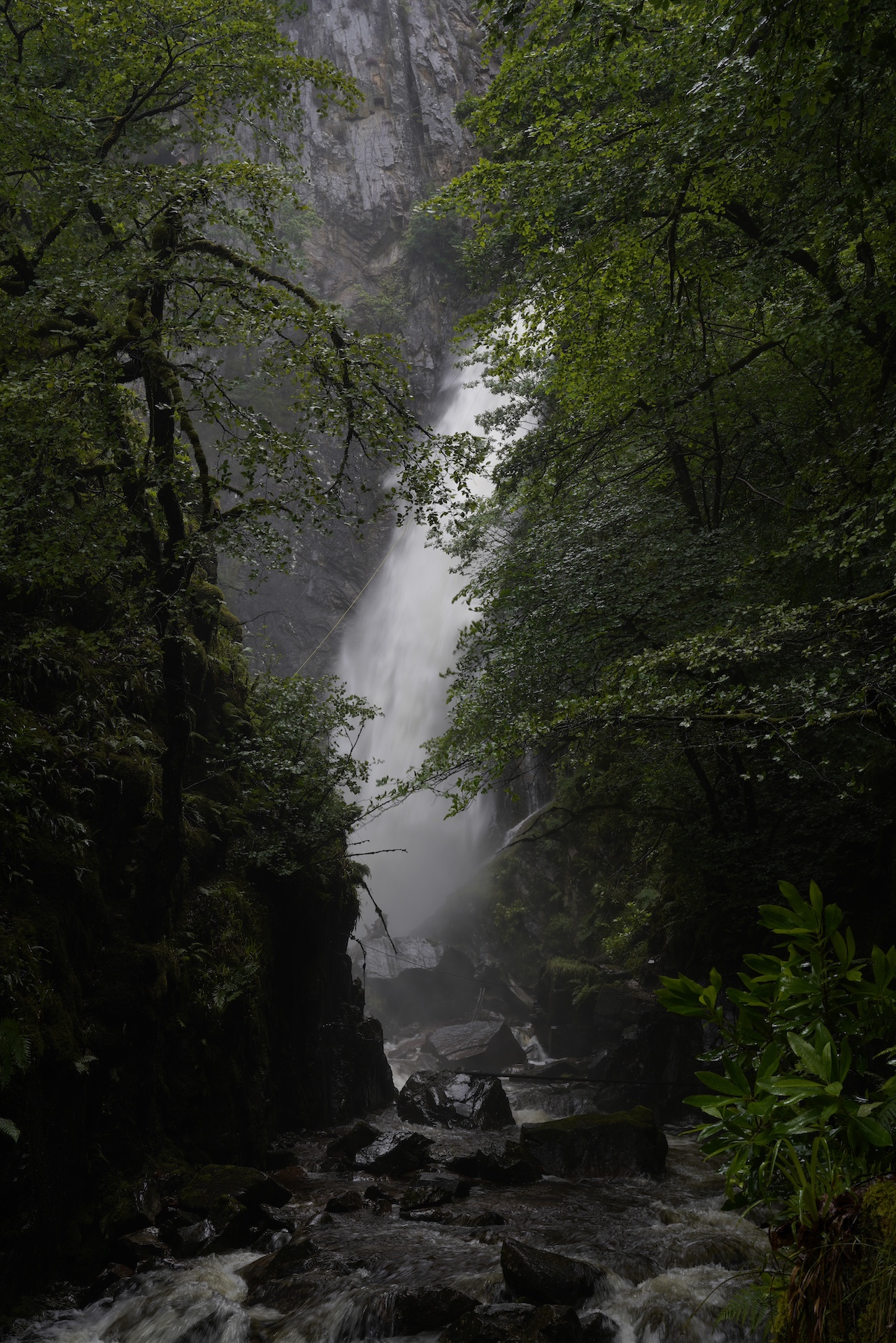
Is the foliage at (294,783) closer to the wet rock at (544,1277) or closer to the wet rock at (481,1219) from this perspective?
the wet rock at (481,1219)

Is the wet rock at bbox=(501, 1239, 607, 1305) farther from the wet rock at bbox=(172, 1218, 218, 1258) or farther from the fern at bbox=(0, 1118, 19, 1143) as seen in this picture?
the fern at bbox=(0, 1118, 19, 1143)

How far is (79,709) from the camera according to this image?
7438mm

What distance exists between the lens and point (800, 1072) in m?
1.68

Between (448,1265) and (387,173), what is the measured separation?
42786mm

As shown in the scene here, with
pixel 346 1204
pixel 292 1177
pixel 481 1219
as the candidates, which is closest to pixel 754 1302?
pixel 481 1219

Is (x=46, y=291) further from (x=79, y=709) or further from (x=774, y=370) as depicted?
(x=774, y=370)

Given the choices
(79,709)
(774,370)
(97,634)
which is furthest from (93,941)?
(774,370)

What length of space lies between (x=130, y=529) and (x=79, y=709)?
204cm

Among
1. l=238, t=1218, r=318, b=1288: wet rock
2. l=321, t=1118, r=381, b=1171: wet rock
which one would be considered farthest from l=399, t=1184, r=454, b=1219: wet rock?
l=238, t=1218, r=318, b=1288: wet rock

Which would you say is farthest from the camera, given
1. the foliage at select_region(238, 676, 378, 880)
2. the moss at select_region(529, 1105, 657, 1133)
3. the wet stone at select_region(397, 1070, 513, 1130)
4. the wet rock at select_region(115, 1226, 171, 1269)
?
the wet stone at select_region(397, 1070, 513, 1130)

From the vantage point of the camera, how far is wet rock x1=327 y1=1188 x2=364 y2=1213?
765 cm

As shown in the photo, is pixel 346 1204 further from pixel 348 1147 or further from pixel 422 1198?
pixel 348 1147

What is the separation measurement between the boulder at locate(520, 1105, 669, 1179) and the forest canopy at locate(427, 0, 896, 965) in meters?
2.85

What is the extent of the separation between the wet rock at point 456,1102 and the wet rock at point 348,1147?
2086 mm
